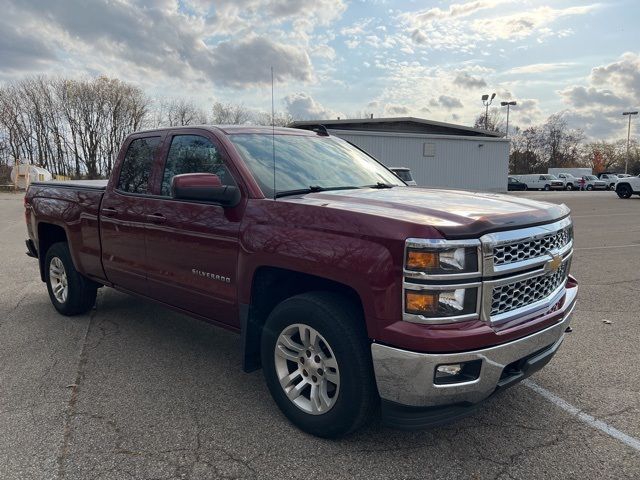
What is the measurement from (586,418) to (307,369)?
73.7 inches

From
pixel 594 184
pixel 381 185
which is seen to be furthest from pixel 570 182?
pixel 381 185

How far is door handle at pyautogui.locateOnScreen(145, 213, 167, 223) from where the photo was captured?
3873mm

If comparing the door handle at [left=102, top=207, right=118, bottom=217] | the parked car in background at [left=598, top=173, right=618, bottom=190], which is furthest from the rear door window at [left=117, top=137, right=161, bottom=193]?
the parked car in background at [left=598, top=173, right=618, bottom=190]

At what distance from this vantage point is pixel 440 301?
246cm

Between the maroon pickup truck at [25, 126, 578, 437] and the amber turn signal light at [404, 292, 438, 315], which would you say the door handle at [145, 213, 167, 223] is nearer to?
the maroon pickup truck at [25, 126, 578, 437]

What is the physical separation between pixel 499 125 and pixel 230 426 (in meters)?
78.2

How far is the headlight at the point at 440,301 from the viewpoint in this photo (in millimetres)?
2451

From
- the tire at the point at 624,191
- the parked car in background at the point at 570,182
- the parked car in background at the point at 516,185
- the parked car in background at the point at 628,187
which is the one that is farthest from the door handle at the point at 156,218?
the parked car in background at the point at 570,182

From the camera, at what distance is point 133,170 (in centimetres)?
445

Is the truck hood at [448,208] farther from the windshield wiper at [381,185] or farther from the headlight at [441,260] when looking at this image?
the windshield wiper at [381,185]

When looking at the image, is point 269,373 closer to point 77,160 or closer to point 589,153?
point 77,160

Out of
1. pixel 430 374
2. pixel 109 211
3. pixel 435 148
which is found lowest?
pixel 430 374

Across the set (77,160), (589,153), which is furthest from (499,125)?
(77,160)

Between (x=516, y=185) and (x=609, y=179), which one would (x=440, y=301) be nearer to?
(x=516, y=185)
